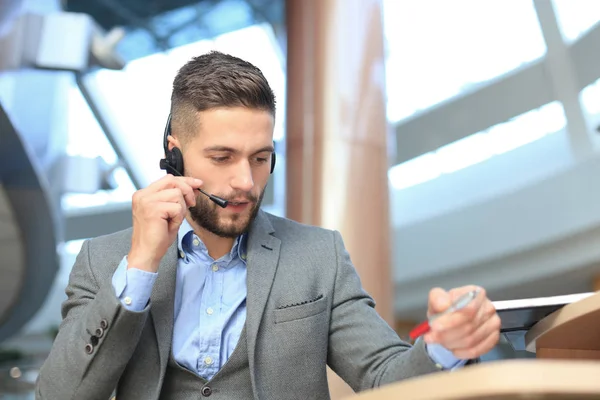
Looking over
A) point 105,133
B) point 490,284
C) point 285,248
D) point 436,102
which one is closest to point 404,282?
point 490,284

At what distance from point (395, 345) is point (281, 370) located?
0.80 ft

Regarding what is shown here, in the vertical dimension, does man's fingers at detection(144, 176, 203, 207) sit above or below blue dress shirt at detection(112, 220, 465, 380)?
above

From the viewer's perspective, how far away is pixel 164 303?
5.39 feet

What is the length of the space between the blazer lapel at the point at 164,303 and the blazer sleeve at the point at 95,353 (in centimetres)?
8

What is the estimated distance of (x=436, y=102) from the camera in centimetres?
909

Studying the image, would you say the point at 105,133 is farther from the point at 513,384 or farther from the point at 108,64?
the point at 513,384

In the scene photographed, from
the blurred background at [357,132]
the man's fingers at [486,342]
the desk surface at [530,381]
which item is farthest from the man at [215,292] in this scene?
the blurred background at [357,132]

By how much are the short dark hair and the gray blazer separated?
0.29m

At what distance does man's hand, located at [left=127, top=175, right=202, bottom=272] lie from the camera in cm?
152

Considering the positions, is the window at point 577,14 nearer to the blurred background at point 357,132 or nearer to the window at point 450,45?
the blurred background at point 357,132

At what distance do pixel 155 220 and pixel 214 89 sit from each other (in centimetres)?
37

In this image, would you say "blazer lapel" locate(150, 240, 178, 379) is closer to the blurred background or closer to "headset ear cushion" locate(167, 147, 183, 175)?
"headset ear cushion" locate(167, 147, 183, 175)

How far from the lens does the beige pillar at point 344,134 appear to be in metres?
4.15

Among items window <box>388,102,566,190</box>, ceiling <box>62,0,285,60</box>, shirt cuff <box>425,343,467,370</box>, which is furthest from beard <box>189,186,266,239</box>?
window <box>388,102,566,190</box>
